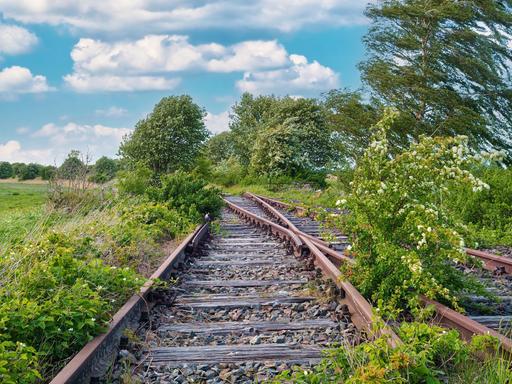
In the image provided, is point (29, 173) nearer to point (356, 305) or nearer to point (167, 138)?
point (167, 138)

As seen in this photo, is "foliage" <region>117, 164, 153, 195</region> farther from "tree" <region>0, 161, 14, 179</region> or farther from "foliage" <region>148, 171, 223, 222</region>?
"tree" <region>0, 161, 14, 179</region>

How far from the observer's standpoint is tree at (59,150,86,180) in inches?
563

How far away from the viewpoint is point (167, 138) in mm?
47594

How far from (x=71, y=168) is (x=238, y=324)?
433 inches

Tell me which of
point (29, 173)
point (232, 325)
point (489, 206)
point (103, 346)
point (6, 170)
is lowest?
point (232, 325)

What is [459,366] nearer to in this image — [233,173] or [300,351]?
[300,351]

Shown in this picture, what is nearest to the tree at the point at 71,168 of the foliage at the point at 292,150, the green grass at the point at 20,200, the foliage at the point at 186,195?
the green grass at the point at 20,200

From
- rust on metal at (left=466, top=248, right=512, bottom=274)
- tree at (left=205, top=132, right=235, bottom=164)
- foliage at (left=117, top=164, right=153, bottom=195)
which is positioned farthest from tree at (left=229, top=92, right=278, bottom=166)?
rust on metal at (left=466, top=248, right=512, bottom=274)

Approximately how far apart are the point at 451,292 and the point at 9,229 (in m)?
9.46

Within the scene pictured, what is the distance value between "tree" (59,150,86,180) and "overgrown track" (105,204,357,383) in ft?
24.2

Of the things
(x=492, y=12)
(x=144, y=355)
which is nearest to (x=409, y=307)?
(x=144, y=355)

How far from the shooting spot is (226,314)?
539cm

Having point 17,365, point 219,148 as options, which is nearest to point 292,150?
point 17,365

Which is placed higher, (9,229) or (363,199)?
(363,199)
